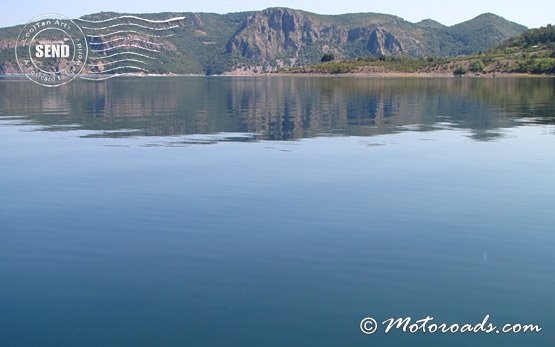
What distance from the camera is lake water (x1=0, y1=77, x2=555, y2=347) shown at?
622 inches

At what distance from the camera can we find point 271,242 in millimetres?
22375

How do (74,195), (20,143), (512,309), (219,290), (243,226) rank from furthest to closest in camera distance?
(20,143), (74,195), (243,226), (219,290), (512,309)

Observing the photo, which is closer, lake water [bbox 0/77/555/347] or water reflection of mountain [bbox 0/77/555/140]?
lake water [bbox 0/77/555/347]

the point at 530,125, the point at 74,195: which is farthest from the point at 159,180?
the point at 530,125

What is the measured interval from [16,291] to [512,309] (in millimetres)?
14389

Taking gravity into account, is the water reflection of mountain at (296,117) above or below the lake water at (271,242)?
above

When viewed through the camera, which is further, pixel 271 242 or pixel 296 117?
pixel 296 117

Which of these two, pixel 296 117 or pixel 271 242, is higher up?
pixel 296 117

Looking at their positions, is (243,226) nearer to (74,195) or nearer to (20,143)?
(74,195)

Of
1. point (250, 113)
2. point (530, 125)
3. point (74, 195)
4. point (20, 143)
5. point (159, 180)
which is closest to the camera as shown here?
point (74, 195)

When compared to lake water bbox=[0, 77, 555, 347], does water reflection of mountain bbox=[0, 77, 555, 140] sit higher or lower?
higher

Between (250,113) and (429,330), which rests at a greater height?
(250,113)

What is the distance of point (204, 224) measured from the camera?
24.9 m

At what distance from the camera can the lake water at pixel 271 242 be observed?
1579cm
